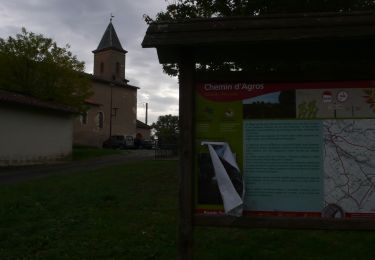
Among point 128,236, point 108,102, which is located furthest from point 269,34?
point 108,102

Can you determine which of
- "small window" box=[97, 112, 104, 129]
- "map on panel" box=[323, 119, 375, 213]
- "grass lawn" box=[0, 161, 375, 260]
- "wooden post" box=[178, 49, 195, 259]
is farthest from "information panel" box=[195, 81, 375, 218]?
"small window" box=[97, 112, 104, 129]

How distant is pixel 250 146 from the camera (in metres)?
4.91

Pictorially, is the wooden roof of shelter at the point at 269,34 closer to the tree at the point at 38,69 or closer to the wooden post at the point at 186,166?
the wooden post at the point at 186,166

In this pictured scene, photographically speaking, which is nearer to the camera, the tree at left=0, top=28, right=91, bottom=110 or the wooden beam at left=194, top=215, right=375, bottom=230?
the wooden beam at left=194, top=215, right=375, bottom=230

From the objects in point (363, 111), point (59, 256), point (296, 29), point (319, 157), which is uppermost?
point (296, 29)

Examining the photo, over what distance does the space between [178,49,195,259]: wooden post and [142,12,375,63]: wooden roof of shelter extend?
0.96 feet

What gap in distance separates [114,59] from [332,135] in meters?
80.3

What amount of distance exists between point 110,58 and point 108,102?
14.9 meters

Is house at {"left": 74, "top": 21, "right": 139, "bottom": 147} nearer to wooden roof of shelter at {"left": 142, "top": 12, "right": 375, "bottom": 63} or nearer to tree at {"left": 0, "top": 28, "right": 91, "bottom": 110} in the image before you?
tree at {"left": 0, "top": 28, "right": 91, "bottom": 110}

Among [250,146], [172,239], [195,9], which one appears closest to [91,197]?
[172,239]

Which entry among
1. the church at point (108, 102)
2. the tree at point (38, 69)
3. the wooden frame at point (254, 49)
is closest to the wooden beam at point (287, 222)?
the wooden frame at point (254, 49)

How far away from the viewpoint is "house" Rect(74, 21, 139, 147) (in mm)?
63688

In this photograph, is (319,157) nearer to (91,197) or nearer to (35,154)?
(91,197)

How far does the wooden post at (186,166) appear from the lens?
500cm
